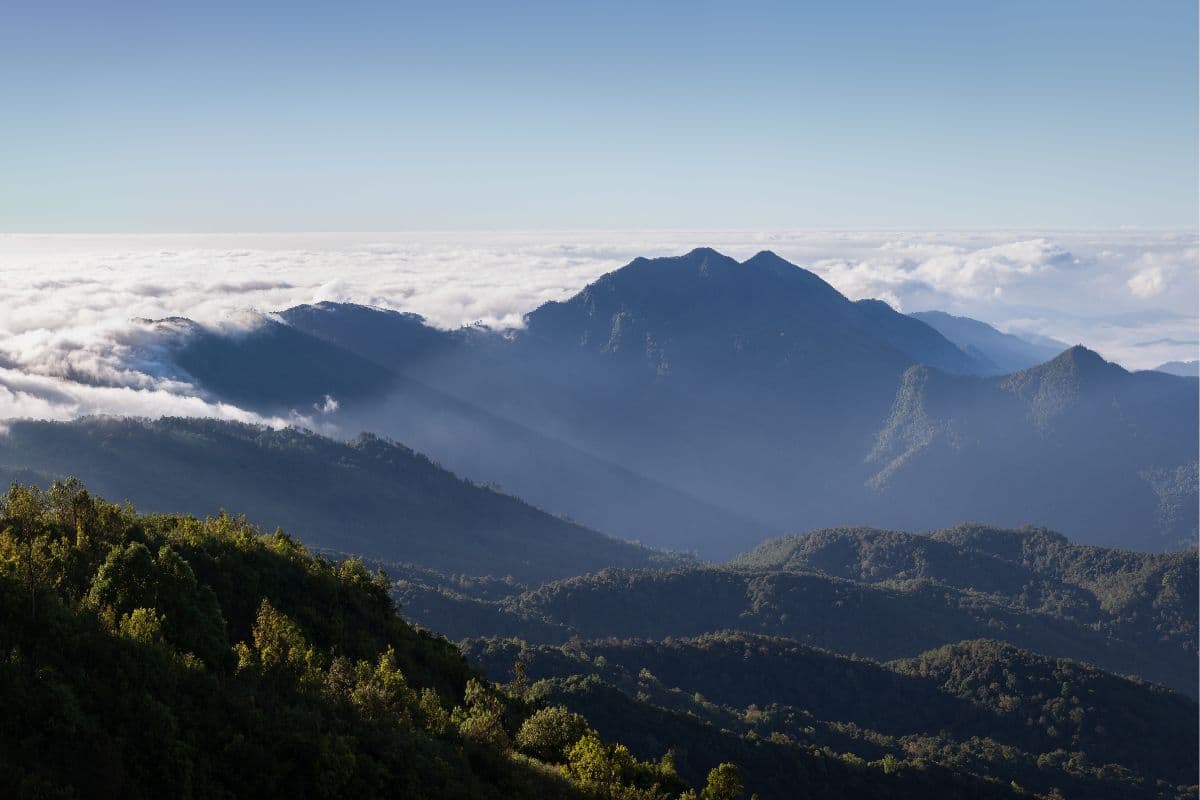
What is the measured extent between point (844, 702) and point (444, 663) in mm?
130012

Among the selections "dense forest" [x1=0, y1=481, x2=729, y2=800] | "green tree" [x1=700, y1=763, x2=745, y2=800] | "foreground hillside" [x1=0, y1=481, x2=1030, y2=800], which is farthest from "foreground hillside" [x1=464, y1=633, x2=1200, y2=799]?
"green tree" [x1=700, y1=763, x2=745, y2=800]

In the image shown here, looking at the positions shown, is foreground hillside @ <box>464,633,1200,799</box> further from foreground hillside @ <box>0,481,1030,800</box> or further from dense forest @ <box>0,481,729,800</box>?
dense forest @ <box>0,481,729,800</box>

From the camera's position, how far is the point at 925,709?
186m

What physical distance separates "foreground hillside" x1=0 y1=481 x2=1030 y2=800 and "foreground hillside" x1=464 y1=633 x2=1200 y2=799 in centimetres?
6187

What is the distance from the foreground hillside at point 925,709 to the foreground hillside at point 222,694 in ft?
203

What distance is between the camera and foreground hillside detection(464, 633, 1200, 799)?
500ft

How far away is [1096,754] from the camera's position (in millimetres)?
173000

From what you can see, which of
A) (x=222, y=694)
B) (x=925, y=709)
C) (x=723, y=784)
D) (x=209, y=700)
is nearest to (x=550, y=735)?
(x=723, y=784)

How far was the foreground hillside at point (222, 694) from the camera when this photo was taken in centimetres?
4059

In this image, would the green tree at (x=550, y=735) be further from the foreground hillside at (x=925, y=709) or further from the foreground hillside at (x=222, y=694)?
the foreground hillside at (x=925, y=709)

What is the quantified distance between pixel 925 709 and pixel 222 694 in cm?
16677

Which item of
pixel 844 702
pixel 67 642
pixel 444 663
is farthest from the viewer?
pixel 844 702

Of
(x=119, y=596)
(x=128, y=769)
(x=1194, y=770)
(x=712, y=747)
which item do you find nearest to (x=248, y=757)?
(x=128, y=769)

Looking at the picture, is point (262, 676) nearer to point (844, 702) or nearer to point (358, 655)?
point (358, 655)
